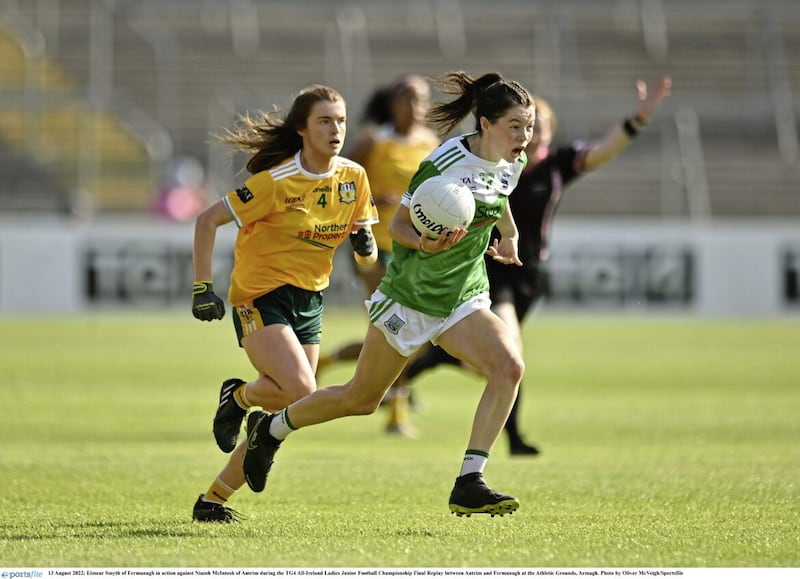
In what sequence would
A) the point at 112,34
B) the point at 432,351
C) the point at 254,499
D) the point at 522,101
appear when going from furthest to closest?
1. the point at 112,34
2. the point at 432,351
3. the point at 254,499
4. the point at 522,101

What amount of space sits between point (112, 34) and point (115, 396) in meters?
19.9

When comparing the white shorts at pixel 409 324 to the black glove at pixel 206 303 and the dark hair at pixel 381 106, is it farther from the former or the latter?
the dark hair at pixel 381 106

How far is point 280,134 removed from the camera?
25.5ft

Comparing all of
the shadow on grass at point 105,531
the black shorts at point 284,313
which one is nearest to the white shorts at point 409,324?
the black shorts at point 284,313

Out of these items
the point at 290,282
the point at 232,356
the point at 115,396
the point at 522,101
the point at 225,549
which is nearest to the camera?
the point at 225,549

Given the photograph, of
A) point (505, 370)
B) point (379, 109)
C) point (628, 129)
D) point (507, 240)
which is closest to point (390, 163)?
point (379, 109)

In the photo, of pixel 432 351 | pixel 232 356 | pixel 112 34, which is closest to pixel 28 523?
pixel 432 351

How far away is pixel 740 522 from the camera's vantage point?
23.7ft

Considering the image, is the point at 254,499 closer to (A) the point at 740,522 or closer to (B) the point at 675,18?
(A) the point at 740,522

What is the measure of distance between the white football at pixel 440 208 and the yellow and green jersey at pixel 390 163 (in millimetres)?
5755

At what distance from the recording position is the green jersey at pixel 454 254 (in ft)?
22.9

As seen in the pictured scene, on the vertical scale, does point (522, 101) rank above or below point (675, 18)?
below

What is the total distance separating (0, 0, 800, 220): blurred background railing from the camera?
2991cm

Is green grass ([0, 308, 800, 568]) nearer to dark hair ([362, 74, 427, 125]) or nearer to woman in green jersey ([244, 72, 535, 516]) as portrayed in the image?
woman in green jersey ([244, 72, 535, 516])
